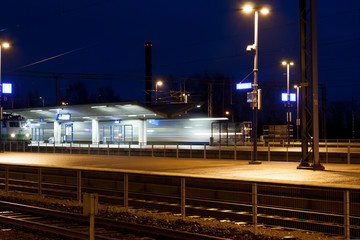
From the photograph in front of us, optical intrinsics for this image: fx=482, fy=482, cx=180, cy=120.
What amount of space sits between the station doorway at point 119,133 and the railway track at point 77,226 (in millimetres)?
31821

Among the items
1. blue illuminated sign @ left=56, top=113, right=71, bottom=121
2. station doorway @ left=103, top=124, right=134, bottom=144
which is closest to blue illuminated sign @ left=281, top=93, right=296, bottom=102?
station doorway @ left=103, top=124, right=134, bottom=144

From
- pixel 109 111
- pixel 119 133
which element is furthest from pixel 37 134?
pixel 109 111

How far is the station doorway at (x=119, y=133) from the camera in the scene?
4666 cm

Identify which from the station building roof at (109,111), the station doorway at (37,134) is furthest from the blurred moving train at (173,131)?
the station doorway at (37,134)

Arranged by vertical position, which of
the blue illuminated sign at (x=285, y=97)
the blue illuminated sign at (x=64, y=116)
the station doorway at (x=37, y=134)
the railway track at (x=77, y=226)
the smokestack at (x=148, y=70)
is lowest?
the railway track at (x=77, y=226)

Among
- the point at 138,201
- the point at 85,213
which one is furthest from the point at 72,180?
the point at 85,213

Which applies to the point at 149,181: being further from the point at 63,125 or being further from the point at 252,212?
the point at 63,125

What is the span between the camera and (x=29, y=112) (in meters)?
49.9

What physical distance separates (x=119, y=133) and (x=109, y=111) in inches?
194

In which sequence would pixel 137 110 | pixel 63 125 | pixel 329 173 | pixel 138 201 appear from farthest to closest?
pixel 63 125, pixel 137 110, pixel 329 173, pixel 138 201

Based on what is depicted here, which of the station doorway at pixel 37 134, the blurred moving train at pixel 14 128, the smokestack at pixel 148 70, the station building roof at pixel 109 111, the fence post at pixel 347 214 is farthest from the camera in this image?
the smokestack at pixel 148 70

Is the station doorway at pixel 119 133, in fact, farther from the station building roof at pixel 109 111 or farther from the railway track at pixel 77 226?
the railway track at pixel 77 226

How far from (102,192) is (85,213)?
318 inches

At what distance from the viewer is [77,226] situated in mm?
11969
